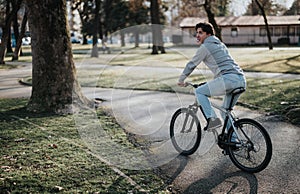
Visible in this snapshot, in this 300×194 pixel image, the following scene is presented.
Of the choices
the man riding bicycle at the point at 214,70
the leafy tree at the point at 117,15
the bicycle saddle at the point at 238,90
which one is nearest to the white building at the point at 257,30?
the leafy tree at the point at 117,15

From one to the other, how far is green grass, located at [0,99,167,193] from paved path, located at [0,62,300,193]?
0.42 meters

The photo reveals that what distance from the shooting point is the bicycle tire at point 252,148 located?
16.6 ft

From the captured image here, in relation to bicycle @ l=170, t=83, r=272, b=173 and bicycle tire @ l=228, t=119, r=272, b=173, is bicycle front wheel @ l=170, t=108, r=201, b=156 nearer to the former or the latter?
bicycle @ l=170, t=83, r=272, b=173

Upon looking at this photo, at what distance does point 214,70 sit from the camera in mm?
5484

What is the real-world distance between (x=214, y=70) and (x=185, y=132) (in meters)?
1.22

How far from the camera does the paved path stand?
4793 millimetres

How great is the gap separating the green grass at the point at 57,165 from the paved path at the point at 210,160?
1.39 feet

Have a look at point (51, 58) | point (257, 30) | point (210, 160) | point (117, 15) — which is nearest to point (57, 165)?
point (210, 160)

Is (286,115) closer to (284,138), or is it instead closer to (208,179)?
(284,138)

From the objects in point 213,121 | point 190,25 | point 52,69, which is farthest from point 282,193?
point 190,25

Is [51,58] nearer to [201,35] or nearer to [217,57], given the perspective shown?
[201,35]

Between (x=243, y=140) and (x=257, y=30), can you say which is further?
(x=257, y=30)

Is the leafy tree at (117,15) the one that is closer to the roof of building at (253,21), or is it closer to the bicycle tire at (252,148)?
the roof of building at (253,21)

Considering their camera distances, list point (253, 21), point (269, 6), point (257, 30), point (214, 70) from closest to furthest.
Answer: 1. point (214, 70)
2. point (269, 6)
3. point (257, 30)
4. point (253, 21)
